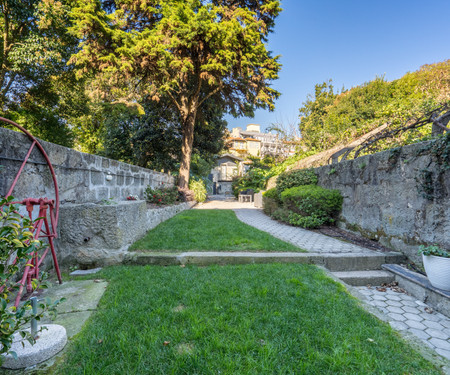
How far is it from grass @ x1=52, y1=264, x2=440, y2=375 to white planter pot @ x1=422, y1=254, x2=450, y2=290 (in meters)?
1.05

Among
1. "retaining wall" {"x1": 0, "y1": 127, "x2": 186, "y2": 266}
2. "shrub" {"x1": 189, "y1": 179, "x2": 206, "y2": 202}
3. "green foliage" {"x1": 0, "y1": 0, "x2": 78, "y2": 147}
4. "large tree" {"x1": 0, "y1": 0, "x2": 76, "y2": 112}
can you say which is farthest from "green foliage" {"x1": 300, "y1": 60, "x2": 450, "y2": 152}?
"large tree" {"x1": 0, "y1": 0, "x2": 76, "y2": 112}

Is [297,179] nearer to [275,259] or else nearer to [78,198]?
[275,259]

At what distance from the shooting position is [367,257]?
3.29 m

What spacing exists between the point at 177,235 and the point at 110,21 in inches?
352

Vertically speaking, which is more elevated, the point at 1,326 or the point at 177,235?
the point at 1,326

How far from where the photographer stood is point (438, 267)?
240cm

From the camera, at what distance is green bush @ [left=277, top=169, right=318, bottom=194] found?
6922mm

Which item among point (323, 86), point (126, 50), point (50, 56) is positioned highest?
point (323, 86)

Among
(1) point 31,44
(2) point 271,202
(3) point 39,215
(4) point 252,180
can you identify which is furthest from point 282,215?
(1) point 31,44

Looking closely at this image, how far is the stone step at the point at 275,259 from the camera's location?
312 cm

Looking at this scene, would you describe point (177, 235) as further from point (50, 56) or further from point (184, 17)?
point (50, 56)

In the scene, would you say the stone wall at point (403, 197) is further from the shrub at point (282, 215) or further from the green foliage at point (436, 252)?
the shrub at point (282, 215)

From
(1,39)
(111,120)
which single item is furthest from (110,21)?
(1,39)

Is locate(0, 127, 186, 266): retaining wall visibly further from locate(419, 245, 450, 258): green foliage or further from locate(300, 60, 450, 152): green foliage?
locate(300, 60, 450, 152): green foliage
